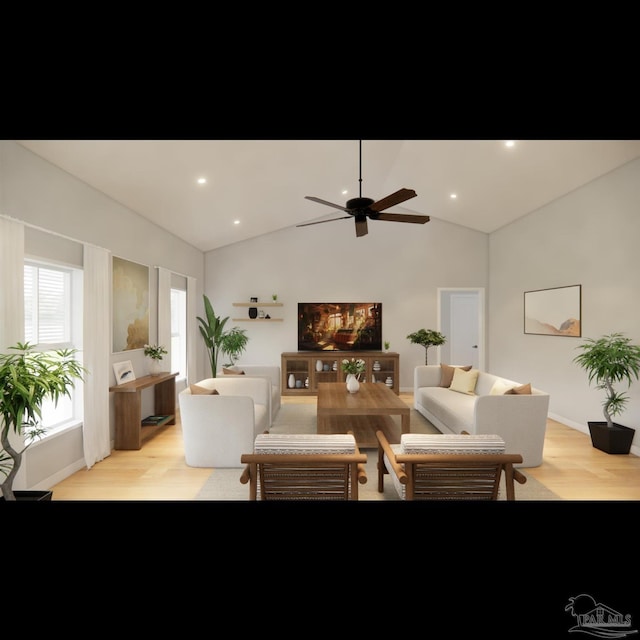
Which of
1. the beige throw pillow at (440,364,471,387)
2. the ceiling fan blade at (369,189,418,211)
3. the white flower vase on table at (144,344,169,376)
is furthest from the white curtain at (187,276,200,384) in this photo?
the ceiling fan blade at (369,189,418,211)

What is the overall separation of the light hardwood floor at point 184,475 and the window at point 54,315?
1.78 feet

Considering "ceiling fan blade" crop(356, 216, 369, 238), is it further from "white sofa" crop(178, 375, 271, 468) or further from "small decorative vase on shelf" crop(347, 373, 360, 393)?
"white sofa" crop(178, 375, 271, 468)

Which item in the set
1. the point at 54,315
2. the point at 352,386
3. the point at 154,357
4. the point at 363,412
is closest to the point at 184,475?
the point at 363,412

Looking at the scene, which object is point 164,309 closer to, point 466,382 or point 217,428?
point 217,428

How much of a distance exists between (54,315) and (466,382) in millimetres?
4342

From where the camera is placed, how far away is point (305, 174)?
4973 millimetres

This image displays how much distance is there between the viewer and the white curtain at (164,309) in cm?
514

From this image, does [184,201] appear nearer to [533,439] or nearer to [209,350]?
[209,350]

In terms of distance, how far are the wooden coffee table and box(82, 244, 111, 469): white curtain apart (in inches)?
79.3

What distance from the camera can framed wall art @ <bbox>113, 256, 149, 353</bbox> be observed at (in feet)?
13.6

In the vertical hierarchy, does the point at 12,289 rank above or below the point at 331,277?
below
